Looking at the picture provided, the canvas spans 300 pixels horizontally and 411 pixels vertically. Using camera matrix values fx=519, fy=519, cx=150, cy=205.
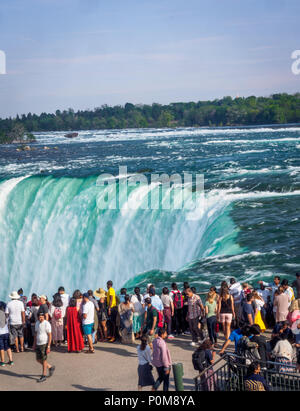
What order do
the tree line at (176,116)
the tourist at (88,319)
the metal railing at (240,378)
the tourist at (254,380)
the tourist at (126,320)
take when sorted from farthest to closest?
the tree line at (176,116) → the tourist at (126,320) → the tourist at (88,319) → the metal railing at (240,378) → the tourist at (254,380)

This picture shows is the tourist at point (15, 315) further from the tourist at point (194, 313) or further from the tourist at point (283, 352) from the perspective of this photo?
the tourist at point (283, 352)

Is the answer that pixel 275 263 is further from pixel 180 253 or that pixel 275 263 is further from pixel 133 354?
pixel 133 354

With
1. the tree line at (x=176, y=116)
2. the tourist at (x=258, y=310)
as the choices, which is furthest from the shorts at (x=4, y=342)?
the tree line at (x=176, y=116)

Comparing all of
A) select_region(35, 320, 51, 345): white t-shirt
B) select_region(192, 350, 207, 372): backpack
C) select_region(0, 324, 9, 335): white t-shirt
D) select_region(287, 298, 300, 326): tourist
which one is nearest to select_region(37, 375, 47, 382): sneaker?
select_region(35, 320, 51, 345): white t-shirt

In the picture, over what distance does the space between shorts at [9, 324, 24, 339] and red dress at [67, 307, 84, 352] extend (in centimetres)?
88

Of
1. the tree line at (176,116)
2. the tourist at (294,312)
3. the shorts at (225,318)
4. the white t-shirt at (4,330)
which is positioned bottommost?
the white t-shirt at (4,330)

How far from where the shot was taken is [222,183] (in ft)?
79.6

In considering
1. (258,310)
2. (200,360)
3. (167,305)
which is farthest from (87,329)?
(258,310)

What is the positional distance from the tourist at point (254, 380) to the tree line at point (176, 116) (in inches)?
3357

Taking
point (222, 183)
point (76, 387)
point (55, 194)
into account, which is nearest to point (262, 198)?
point (222, 183)

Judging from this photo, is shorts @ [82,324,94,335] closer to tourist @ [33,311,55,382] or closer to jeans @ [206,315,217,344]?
tourist @ [33,311,55,382]

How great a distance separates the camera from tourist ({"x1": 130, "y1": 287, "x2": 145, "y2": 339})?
948 centimetres

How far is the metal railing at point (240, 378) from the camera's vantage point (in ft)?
20.7
